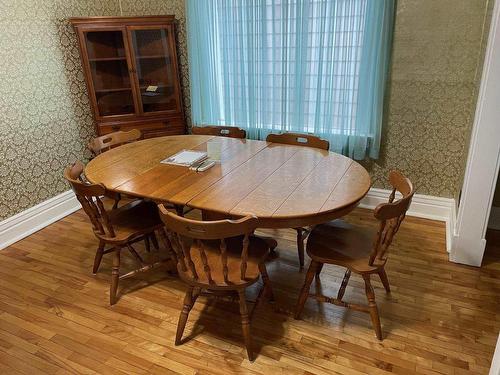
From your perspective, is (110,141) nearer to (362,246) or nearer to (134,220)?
(134,220)

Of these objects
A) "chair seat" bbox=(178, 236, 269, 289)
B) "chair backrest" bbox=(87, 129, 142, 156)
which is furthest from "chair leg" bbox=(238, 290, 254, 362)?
"chair backrest" bbox=(87, 129, 142, 156)

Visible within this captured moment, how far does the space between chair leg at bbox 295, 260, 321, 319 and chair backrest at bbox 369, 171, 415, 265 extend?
294mm

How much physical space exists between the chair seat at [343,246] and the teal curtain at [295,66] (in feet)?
3.72

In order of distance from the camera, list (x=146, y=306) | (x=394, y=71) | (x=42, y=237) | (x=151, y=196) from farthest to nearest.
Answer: (x=42, y=237) < (x=394, y=71) < (x=146, y=306) < (x=151, y=196)

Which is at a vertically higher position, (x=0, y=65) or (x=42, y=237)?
(x=0, y=65)

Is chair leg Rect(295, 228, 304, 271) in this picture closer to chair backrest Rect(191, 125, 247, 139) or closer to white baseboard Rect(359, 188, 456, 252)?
chair backrest Rect(191, 125, 247, 139)

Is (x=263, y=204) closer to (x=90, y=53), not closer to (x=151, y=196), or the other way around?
(x=151, y=196)

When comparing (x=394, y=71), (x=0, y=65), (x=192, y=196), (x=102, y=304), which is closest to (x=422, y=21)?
Answer: (x=394, y=71)

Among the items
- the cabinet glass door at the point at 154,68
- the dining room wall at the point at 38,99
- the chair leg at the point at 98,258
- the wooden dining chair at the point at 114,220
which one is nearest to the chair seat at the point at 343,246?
the wooden dining chair at the point at 114,220

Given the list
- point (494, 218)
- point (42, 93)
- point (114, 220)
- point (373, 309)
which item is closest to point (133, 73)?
point (42, 93)

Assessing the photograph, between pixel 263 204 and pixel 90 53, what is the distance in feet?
8.18

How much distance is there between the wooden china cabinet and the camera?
326 cm

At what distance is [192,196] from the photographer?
1814 mm

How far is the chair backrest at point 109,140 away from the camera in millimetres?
2707
